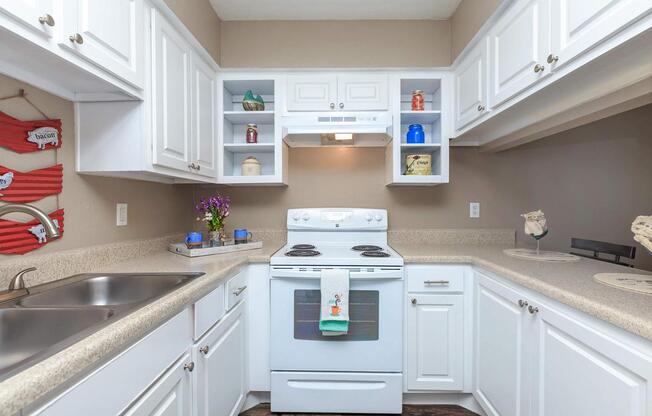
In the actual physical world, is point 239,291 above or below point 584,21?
below

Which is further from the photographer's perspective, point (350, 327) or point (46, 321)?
point (350, 327)

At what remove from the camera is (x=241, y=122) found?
2350 millimetres

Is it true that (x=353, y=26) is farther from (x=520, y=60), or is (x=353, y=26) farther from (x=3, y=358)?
(x=3, y=358)

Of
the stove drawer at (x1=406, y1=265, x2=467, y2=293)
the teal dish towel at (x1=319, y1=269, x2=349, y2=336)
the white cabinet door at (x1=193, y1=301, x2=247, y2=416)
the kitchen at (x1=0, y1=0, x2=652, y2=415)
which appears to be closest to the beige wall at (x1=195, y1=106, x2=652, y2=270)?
the kitchen at (x1=0, y1=0, x2=652, y2=415)

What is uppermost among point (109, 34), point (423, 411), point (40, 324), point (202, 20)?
point (202, 20)

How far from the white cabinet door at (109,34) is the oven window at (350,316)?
1317 mm

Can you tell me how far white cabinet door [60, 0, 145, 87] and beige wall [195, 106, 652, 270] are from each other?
4.21 feet

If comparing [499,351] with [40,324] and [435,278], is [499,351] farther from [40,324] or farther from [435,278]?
[40,324]

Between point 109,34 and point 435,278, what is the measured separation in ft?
6.09

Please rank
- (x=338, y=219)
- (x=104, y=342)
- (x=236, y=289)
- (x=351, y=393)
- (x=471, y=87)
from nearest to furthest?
1. (x=104, y=342)
2. (x=236, y=289)
3. (x=351, y=393)
4. (x=471, y=87)
5. (x=338, y=219)

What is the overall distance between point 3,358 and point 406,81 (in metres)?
2.36

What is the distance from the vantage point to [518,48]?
1.40 metres

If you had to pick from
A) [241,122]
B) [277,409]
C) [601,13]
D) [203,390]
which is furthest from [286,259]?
[601,13]

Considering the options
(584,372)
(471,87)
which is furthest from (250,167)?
(584,372)
